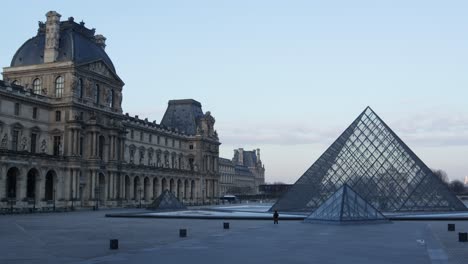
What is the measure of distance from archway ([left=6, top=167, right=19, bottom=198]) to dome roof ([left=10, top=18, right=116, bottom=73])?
542 inches

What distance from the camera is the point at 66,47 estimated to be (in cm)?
6169

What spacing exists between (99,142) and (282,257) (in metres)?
51.5

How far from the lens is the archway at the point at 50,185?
188 ft

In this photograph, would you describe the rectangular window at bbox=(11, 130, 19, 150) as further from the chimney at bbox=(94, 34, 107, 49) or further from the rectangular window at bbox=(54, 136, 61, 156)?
the chimney at bbox=(94, 34, 107, 49)

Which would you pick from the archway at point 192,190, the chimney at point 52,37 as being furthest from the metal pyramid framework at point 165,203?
the archway at point 192,190

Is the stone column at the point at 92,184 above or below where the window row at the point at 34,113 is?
below

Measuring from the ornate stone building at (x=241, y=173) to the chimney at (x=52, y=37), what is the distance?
92.8 meters

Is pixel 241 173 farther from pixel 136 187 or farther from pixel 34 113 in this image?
pixel 34 113

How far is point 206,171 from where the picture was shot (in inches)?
3787

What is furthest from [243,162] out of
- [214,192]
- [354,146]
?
Answer: [354,146]

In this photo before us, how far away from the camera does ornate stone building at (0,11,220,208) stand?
53.3 m

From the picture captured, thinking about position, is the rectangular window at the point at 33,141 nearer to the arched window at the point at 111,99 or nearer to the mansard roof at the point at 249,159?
the arched window at the point at 111,99

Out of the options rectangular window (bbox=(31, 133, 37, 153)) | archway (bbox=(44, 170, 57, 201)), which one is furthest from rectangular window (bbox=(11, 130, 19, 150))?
archway (bbox=(44, 170, 57, 201))

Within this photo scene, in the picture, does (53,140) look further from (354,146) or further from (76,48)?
(354,146)
